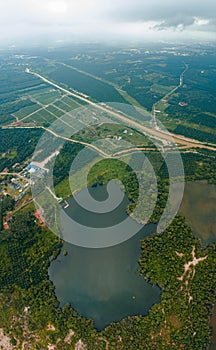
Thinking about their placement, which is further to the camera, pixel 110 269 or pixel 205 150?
pixel 205 150

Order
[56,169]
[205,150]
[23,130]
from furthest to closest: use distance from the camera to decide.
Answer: [23,130], [205,150], [56,169]

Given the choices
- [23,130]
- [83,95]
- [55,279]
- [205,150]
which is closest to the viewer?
[55,279]

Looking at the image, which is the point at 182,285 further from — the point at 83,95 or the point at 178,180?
the point at 83,95

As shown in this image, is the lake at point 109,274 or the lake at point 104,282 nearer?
the lake at point 104,282

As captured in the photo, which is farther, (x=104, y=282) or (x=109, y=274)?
(x=109, y=274)

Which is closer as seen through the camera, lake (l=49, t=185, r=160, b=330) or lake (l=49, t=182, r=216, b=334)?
lake (l=49, t=185, r=160, b=330)

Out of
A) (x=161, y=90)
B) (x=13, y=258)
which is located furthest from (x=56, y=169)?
(x=161, y=90)

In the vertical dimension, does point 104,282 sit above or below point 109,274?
below

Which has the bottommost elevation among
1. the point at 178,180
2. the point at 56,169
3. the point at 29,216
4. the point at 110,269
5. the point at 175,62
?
the point at 110,269
